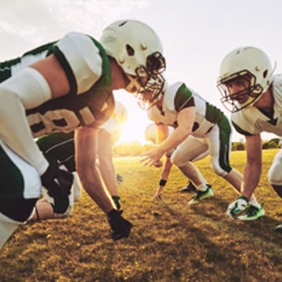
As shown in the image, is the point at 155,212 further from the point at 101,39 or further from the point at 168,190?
the point at 101,39

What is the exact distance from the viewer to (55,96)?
199 centimetres

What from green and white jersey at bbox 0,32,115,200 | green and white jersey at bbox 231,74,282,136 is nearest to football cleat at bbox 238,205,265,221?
green and white jersey at bbox 231,74,282,136

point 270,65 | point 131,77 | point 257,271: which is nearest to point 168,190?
point 270,65

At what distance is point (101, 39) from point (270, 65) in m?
2.06

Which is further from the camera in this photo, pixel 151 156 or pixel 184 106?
pixel 184 106

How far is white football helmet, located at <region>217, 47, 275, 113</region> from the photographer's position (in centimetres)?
378

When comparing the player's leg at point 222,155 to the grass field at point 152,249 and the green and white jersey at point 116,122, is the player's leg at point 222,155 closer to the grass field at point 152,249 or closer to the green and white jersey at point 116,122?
the grass field at point 152,249

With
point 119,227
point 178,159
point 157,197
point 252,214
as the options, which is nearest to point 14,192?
point 119,227

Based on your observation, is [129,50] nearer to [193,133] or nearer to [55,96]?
[55,96]

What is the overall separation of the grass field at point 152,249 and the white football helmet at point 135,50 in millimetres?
1481

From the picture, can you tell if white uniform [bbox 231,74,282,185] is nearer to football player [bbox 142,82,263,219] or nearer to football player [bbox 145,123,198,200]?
football player [bbox 142,82,263,219]

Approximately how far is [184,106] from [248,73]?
1002 millimetres

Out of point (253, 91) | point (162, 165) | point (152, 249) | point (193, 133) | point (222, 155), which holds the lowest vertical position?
point (162, 165)

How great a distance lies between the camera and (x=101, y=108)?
232 centimetres
